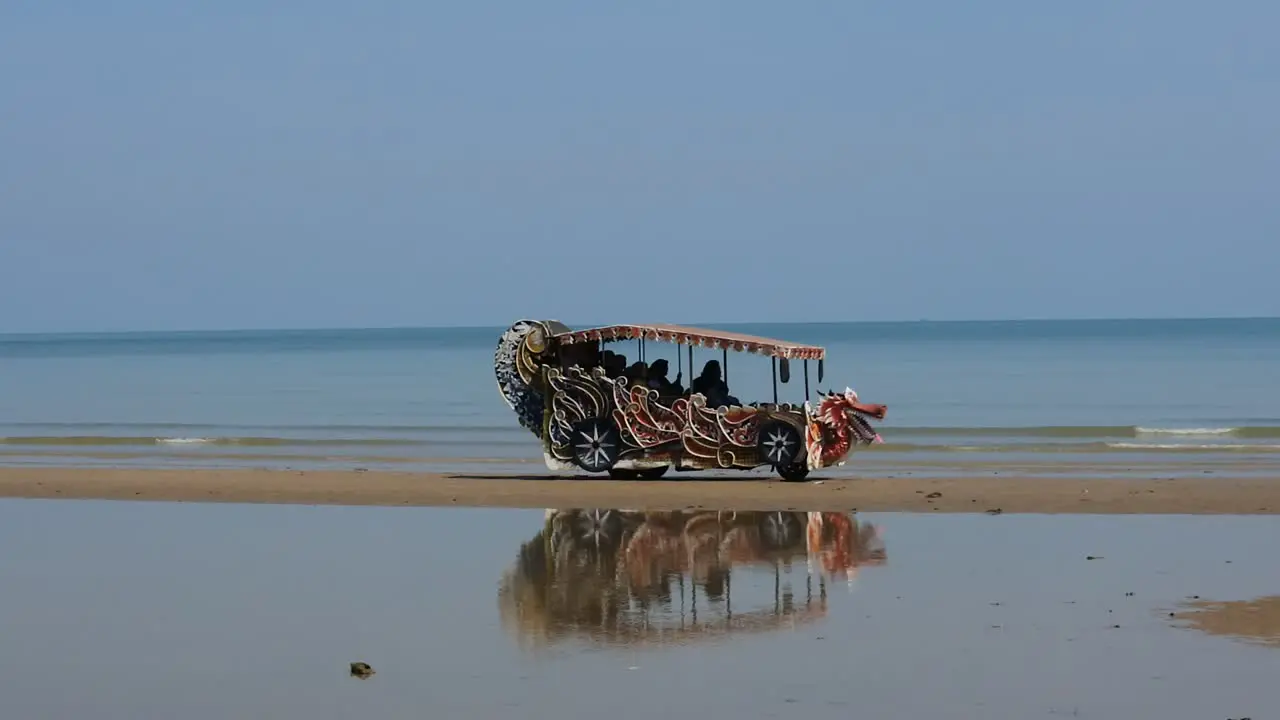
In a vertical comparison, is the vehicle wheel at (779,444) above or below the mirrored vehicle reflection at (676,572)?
above

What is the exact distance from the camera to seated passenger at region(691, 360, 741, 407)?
26266 mm

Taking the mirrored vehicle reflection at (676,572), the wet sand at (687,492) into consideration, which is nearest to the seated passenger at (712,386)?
the wet sand at (687,492)

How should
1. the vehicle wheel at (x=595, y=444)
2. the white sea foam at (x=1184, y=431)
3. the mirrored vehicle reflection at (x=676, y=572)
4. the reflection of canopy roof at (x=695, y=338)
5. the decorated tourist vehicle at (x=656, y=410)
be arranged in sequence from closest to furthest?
1. the mirrored vehicle reflection at (x=676, y=572)
2. the reflection of canopy roof at (x=695, y=338)
3. the decorated tourist vehicle at (x=656, y=410)
4. the vehicle wheel at (x=595, y=444)
5. the white sea foam at (x=1184, y=431)

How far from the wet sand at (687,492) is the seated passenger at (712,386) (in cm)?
114

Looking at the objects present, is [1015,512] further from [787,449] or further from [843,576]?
[843,576]

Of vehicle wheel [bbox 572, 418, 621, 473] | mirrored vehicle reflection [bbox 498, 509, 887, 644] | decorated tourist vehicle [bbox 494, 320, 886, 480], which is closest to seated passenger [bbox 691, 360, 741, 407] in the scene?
decorated tourist vehicle [bbox 494, 320, 886, 480]

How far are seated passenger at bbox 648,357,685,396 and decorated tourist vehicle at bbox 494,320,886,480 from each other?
0.01 m

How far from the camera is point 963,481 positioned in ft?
86.5

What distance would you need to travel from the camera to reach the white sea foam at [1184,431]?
131ft

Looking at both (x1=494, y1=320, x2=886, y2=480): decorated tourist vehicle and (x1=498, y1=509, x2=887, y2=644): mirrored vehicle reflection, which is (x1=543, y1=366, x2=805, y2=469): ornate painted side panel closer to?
(x1=494, y1=320, x2=886, y2=480): decorated tourist vehicle

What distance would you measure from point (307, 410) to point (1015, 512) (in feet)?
117

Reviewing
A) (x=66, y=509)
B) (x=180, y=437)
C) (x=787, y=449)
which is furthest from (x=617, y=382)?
(x=180, y=437)

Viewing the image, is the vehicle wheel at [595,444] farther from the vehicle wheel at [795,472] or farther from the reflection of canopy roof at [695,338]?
the vehicle wheel at [795,472]

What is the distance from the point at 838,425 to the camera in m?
25.7
